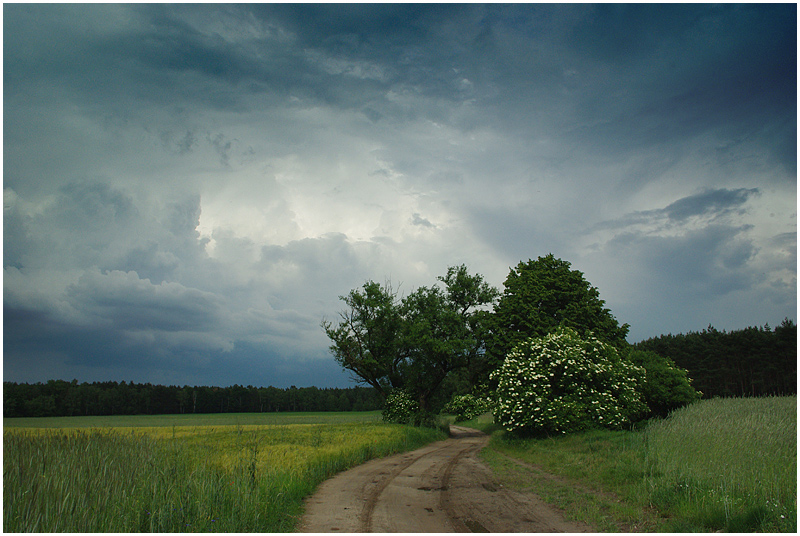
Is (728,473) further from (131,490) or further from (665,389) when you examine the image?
(665,389)

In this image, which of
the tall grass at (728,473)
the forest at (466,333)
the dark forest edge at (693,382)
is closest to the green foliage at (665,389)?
the forest at (466,333)

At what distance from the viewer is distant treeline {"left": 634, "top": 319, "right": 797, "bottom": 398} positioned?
57188 millimetres

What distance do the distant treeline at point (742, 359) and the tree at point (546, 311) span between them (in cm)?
4341

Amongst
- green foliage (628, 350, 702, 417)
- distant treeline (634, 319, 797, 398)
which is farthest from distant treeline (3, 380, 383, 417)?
distant treeline (634, 319, 797, 398)

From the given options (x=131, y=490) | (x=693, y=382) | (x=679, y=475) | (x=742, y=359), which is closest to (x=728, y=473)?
(x=679, y=475)

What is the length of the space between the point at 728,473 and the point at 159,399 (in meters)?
110

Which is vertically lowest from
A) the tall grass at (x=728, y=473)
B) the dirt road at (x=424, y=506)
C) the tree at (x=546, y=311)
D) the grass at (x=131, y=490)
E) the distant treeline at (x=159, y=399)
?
the distant treeline at (x=159, y=399)

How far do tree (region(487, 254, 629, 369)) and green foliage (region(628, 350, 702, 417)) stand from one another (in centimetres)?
337

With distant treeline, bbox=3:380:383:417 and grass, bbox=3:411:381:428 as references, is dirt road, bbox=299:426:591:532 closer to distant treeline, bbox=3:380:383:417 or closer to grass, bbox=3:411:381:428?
grass, bbox=3:411:381:428

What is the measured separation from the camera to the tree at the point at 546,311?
27.0 meters

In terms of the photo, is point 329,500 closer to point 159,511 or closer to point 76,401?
point 159,511

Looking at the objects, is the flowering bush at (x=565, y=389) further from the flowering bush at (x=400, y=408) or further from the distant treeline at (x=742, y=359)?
the distant treeline at (x=742, y=359)

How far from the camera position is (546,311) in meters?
27.9

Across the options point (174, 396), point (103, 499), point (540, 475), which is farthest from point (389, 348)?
point (174, 396)
